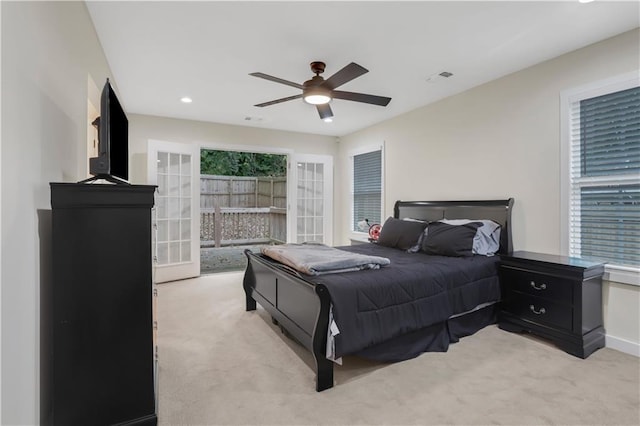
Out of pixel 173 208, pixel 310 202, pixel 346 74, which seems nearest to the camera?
pixel 346 74

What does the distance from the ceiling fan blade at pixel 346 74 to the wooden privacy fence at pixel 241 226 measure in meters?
5.55

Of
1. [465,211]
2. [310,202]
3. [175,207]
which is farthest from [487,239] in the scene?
[175,207]

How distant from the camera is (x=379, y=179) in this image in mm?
5535

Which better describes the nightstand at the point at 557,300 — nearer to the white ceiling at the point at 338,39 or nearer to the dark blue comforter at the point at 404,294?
the dark blue comforter at the point at 404,294

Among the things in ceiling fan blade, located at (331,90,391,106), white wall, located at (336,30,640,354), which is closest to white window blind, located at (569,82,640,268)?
white wall, located at (336,30,640,354)

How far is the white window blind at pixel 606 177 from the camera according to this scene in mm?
2613

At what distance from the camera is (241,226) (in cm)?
892

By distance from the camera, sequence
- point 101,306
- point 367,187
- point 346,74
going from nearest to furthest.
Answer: point 101,306 < point 346,74 < point 367,187

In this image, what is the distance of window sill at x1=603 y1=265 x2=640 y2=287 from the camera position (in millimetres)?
2564

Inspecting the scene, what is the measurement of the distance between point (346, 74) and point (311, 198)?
12.5ft

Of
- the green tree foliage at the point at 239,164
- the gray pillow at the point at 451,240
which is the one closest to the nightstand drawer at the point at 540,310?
the gray pillow at the point at 451,240

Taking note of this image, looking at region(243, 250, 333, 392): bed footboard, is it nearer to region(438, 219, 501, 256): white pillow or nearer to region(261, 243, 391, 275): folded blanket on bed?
region(261, 243, 391, 275): folded blanket on bed

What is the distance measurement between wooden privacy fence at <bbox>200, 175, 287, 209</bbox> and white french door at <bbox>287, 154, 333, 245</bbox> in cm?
207

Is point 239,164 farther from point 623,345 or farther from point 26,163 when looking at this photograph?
point 623,345
